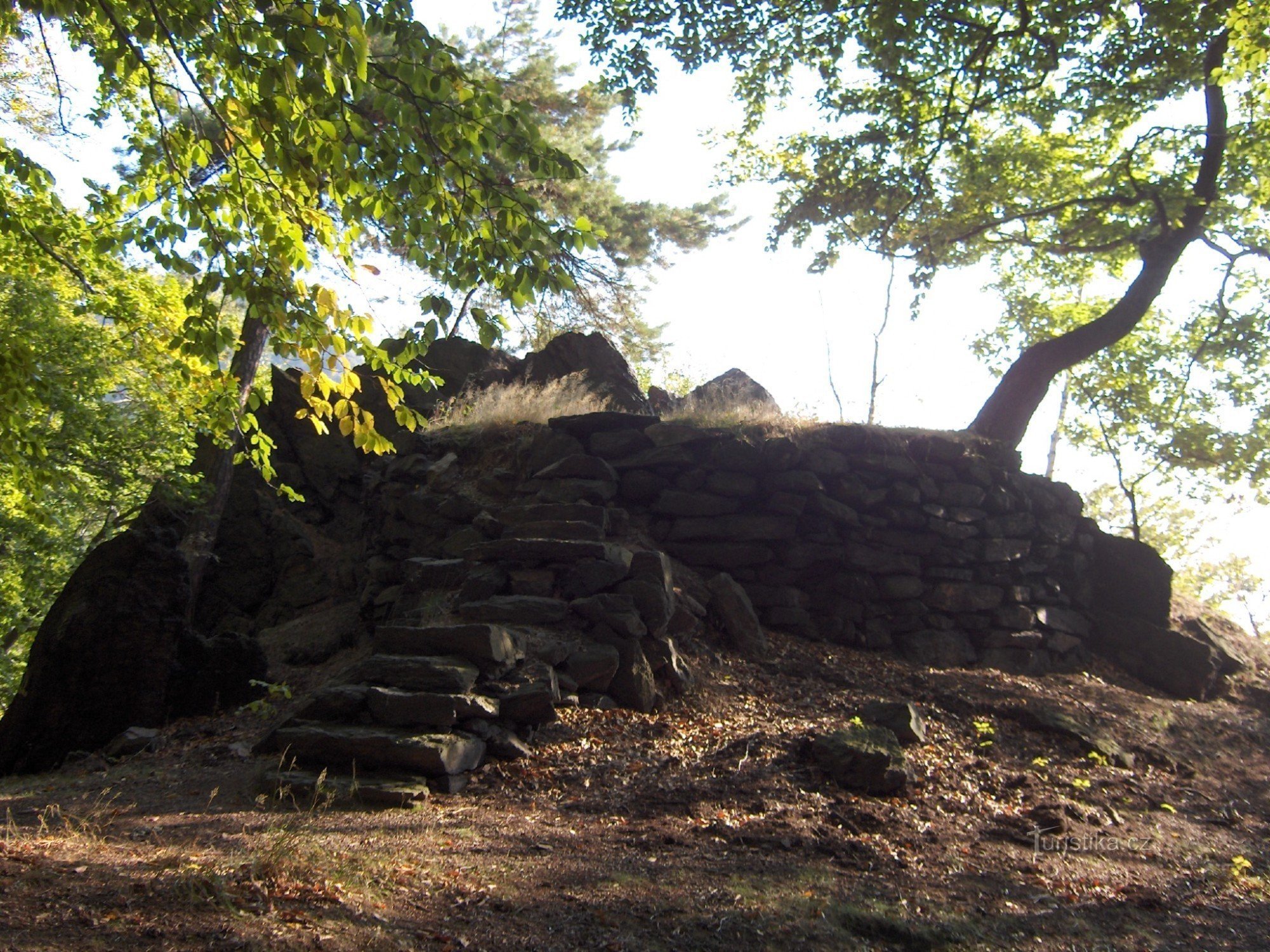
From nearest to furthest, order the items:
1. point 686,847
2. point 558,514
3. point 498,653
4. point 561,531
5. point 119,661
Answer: point 686,847, point 498,653, point 119,661, point 561,531, point 558,514

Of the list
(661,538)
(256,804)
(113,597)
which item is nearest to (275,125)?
(256,804)

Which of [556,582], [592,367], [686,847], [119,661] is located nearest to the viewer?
[686,847]

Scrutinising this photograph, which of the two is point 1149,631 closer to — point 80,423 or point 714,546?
point 714,546

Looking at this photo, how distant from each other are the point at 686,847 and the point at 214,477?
367 inches

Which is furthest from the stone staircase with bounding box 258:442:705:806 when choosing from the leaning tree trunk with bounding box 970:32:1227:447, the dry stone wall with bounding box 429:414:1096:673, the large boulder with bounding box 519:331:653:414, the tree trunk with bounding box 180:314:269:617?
the leaning tree trunk with bounding box 970:32:1227:447

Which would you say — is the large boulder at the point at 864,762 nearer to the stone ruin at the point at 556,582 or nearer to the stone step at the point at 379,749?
the stone ruin at the point at 556,582

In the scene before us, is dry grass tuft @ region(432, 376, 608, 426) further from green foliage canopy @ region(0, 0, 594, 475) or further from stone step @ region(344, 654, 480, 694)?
green foliage canopy @ region(0, 0, 594, 475)

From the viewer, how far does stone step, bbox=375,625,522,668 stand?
231 inches

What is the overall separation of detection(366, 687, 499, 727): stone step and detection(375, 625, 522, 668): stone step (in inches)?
18.7

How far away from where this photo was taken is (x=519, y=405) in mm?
10312

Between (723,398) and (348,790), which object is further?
(723,398)

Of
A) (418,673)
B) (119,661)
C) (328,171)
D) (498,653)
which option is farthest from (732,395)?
(328,171)

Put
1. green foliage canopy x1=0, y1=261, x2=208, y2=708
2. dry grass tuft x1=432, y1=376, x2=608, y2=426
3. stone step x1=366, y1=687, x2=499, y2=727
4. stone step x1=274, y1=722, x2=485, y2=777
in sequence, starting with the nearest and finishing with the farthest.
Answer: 1. stone step x1=274, y1=722, x2=485, y2=777
2. stone step x1=366, y1=687, x2=499, y2=727
3. green foliage canopy x1=0, y1=261, x2=208, y2=708
4. dry grass tuft x1=432, y1=376, x2=608, y2=426

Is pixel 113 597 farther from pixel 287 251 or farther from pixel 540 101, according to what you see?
pixel 540 101
